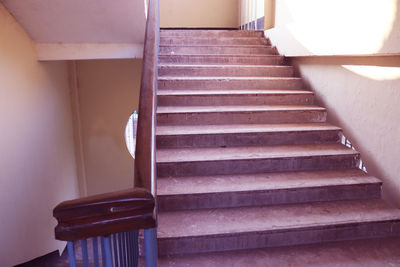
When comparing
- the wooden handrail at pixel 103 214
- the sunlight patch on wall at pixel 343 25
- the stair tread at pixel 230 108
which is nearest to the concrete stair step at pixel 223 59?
the sunlight patch on wall at pixel 343 25

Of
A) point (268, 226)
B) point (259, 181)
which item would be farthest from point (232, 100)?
point (268, 226)

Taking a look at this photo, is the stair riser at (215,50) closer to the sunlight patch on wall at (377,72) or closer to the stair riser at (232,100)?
the stair riser at (232,100)

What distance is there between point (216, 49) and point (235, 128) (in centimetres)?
166

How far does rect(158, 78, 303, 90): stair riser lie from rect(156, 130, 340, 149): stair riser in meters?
0.89

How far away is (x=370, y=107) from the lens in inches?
105

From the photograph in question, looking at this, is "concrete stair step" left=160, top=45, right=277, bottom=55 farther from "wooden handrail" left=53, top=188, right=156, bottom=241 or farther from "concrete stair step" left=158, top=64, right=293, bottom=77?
"wooden handrail" left=53, top=188, right=156, bottom=241

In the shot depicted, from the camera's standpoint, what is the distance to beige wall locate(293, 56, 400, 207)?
2.41 meters

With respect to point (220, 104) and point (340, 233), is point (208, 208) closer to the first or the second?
point (340, 233)

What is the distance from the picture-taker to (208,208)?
235 cm

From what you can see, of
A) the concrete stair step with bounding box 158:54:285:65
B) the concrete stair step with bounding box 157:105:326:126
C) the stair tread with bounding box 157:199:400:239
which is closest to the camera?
the stair tread with bounding box 157:199:400:239

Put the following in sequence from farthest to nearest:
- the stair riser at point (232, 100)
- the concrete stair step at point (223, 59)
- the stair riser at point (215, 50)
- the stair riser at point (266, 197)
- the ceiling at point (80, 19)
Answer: the stair riser at point (215, 50) → the concrete stair step at point (223, 59) → the ceiling at point (80, 19) → the stair riser at point (232, 100) → the stair riser at point (266, 197)

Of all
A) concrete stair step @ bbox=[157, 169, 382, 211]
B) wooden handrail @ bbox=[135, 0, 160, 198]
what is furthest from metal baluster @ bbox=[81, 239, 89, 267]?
concrete stair step @ bbox=[157, 169, 382, 211]

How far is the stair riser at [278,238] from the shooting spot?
2.05 m

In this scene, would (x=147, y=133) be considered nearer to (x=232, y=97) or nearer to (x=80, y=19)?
(x=232, y=97)
